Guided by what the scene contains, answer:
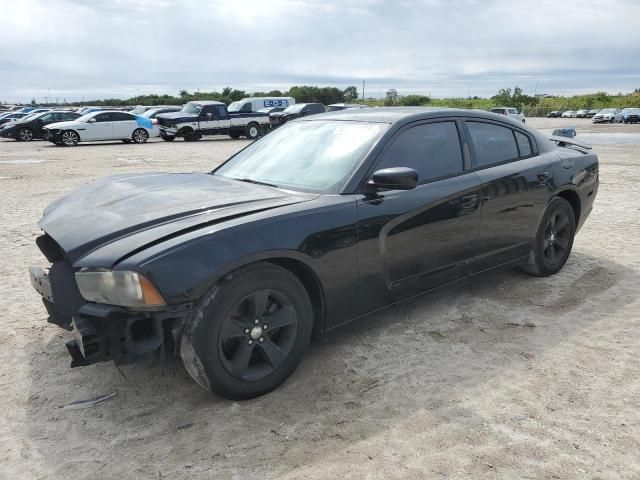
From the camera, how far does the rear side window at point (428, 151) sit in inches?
136

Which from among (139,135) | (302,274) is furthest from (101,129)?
(302,274)

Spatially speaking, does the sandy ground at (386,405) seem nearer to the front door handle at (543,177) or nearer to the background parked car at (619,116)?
the front door handle at (543,177)

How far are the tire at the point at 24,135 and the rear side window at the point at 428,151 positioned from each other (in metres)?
25.8

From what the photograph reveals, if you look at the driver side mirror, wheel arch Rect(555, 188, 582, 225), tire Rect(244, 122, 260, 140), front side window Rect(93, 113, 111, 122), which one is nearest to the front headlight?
the driver side mirror

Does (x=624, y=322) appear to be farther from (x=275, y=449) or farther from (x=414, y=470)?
(x=275, y=449)

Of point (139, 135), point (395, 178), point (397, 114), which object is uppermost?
point (397, 114)

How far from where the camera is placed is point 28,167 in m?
13.7

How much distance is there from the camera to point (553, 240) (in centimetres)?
471

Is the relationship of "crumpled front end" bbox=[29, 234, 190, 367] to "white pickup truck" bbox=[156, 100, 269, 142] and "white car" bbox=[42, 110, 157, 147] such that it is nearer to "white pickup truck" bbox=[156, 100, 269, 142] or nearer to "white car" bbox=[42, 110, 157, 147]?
"white car" bbox=[42, 110, 157, 147]

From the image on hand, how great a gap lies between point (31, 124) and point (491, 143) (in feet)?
84.1

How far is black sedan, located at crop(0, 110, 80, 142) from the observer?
80.0 ft

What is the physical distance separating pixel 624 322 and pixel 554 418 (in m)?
1.57

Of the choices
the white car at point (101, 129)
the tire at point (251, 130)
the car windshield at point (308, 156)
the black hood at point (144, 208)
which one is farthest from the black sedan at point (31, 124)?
the black hood at point (144, 208)

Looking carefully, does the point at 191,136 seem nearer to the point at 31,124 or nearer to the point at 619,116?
the point at 31,124
